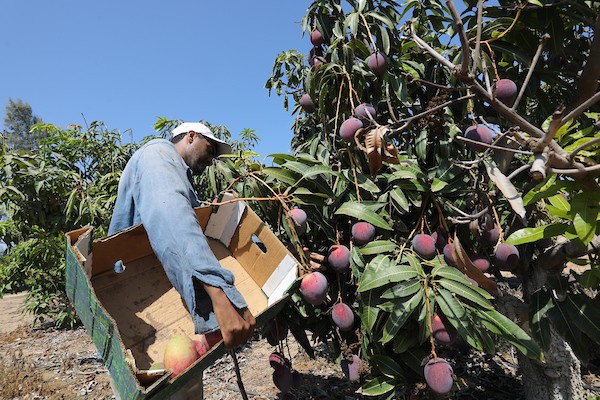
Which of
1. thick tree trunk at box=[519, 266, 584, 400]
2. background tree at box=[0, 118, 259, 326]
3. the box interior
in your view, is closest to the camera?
the box interior

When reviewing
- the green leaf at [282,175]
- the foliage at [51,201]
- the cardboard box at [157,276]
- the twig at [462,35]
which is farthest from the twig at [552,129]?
the foliage at [51,201]

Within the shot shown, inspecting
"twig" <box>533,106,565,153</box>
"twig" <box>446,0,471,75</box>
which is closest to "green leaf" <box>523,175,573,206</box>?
"twig" <box>533,106,565,153</box>

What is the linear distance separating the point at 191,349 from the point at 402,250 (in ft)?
2.50

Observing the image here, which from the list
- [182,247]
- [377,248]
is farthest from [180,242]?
[377,248]

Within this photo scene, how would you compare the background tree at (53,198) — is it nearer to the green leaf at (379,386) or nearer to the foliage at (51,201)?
the foliage at (51,201)

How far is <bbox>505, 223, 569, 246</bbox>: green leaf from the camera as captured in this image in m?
0.93

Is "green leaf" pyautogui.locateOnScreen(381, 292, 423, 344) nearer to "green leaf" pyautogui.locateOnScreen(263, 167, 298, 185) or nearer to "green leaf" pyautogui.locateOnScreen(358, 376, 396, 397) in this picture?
"green leaf" pyautogui.locateOnScreen(358, 376, 396, 397)

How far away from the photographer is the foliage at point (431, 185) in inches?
44.6

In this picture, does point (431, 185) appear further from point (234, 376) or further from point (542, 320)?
point (234, 376)

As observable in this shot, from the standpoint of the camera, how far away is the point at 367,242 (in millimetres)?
1356

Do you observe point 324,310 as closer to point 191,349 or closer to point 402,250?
point 402,250

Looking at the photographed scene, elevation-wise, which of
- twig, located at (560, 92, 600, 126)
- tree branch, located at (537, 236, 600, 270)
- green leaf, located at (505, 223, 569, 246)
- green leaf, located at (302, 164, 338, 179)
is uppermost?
green leaf, located at (302, 164, 338, 179)

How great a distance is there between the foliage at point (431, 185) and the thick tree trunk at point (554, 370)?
3 centimetres

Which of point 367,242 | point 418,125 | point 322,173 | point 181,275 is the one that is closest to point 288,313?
point 367,242
